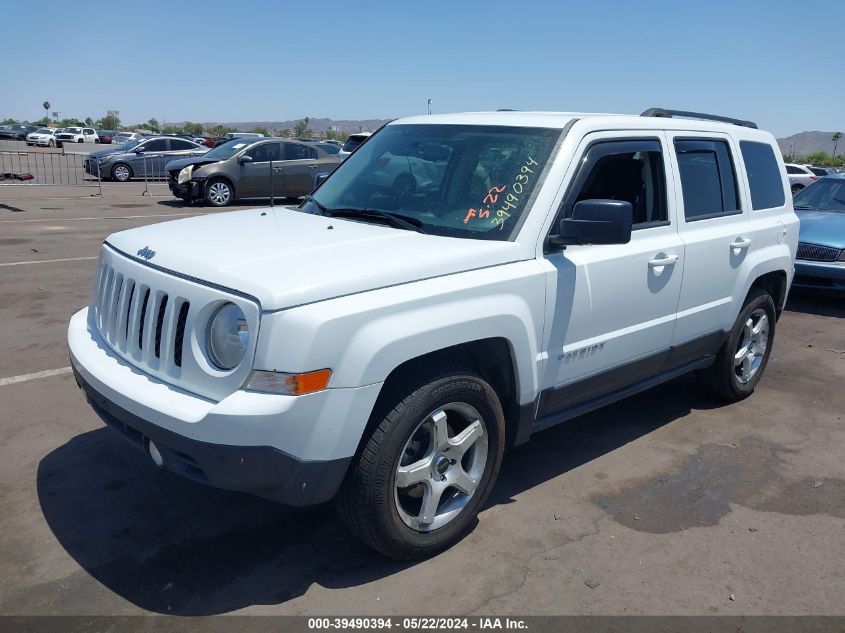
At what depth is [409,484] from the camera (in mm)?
3314

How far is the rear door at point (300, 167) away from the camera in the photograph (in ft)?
61.0

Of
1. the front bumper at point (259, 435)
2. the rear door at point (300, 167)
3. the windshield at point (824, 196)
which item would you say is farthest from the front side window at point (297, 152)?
the front bumper at point (259, 435)

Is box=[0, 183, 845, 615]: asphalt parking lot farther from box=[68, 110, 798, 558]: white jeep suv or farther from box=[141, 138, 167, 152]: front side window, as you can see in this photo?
box=[141, 138, 167, 152]: front side window

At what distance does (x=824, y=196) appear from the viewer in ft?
34.4

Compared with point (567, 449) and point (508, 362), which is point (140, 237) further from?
point (567, 449)

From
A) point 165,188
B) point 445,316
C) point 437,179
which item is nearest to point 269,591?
point 445,316

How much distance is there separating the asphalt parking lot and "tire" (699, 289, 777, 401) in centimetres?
19

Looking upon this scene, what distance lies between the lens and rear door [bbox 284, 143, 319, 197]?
61.0ft

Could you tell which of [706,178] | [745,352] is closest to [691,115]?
[706,178]

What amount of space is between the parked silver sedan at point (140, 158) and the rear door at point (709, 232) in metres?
22.1

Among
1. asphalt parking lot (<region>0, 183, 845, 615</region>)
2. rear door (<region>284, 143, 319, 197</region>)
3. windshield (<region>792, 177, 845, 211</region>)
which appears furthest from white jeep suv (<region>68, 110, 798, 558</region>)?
rear door (<region>284, 143, 319, 197</region>)

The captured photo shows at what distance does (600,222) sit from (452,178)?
0.90 metres

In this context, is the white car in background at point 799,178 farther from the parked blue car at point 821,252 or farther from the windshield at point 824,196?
the parked blue car at point 821,252

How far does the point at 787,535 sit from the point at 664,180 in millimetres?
2057
